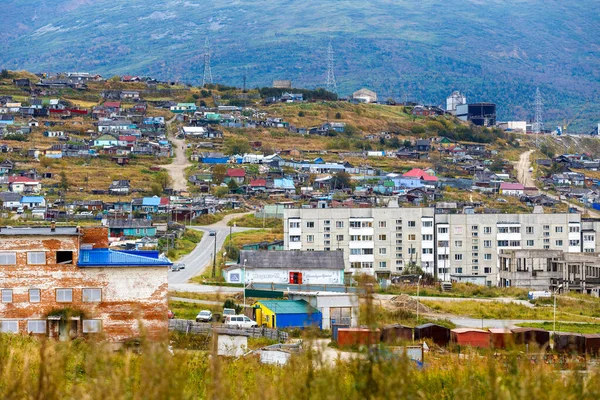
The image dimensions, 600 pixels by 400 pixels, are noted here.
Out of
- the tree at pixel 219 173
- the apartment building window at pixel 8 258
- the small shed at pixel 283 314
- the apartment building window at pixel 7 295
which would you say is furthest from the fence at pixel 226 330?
the tree at pixel 219 173

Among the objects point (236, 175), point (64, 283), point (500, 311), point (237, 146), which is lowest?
point (500, 311)

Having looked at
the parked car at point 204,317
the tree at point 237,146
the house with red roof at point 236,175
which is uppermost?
the tree at point 237,146

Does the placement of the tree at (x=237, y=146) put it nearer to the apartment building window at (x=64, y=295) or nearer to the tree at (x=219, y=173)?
the tree at (x=219, y=173)

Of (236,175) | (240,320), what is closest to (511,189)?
(236,175)

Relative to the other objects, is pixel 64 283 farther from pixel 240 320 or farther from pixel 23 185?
pixel 23 185

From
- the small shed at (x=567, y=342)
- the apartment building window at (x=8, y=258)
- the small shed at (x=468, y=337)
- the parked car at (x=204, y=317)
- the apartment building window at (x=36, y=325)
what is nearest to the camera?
the apartment building window at (x=36, y=325)
